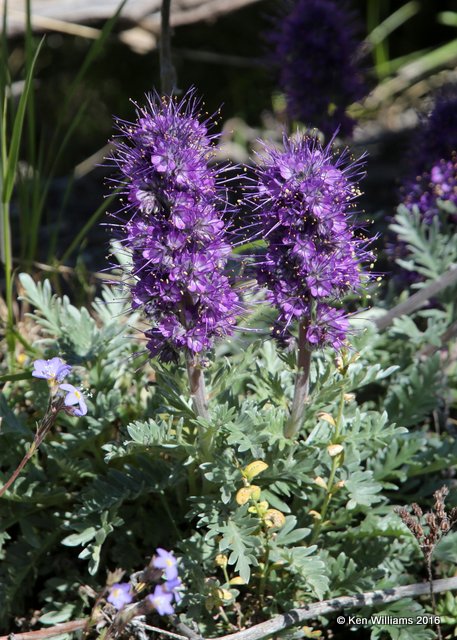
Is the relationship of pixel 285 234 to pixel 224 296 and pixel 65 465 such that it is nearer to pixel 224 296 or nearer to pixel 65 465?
Answer: pixel 224 296

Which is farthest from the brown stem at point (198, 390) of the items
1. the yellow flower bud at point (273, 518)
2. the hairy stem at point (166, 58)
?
the hairy stem at point (166, 58)

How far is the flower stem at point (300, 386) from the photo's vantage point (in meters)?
2.79

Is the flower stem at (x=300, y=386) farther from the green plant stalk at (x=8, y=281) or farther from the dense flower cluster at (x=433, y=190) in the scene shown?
the dense flower cluster at (x=433, y=190)

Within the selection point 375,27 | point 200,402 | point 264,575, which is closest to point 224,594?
point 264,575

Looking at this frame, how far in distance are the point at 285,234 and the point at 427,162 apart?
1.78m

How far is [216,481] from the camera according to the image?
2861 millimetres

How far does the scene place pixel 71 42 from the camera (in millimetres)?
6961

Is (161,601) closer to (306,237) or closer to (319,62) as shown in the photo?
(306,237)

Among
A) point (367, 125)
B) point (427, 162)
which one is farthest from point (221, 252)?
point (367, 125)

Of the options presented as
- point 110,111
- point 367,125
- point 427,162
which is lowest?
point 427,162

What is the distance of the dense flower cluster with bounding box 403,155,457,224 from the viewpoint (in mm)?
3988

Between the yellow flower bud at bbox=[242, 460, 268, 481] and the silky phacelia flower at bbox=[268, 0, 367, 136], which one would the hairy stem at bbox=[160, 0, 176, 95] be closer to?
the silky phacelia flower at bbox=[268, 0, 367, 136]

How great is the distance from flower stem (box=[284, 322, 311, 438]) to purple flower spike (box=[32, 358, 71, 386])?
752 millimetres

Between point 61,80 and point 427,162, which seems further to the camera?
point 61,80
